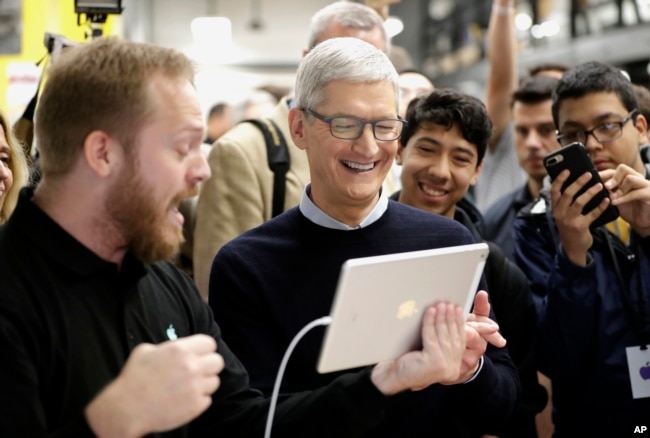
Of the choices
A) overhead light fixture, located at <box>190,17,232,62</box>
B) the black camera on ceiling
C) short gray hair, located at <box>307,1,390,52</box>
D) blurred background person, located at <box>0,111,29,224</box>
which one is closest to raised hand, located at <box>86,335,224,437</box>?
blurred background person, located at <box>0,111,29,224</box>

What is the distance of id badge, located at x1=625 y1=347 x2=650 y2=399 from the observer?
267 centimetres

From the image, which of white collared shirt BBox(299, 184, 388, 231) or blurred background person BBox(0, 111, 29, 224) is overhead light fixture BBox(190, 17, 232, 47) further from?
white collared shirt BBox(299, 184, 388, 231)

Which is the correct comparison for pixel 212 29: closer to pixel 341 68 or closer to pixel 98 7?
pixel 98 7

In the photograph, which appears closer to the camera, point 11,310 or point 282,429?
point 11,310

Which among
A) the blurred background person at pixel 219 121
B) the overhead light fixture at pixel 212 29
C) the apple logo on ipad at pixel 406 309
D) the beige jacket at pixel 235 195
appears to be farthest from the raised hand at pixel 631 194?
the overhead light fixture at pixel 212 29

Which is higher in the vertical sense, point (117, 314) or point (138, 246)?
point (138, 246)

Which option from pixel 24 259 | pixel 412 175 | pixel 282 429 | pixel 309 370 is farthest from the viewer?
pixel 412 175

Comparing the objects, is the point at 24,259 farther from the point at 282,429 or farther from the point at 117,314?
the point at 282,429

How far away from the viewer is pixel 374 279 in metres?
1.62

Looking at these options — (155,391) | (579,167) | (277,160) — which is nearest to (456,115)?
(579,167)

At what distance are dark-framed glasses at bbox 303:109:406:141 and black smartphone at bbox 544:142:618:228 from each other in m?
0.69

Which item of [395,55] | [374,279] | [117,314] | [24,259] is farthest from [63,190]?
[395,55]

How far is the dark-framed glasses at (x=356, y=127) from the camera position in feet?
7.20

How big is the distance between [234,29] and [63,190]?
1491cm
